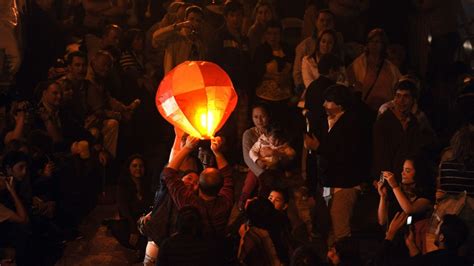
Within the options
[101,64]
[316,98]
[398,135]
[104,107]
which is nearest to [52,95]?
[104,107]

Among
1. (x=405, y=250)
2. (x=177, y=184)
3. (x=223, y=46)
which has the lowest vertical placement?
(x=405, y=250)

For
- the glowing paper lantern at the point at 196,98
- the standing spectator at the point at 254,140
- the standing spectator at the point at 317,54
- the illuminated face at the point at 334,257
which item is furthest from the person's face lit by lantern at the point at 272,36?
the illuminated face at the point at 334,257

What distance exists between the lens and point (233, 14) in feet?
51.0

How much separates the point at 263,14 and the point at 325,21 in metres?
0.97

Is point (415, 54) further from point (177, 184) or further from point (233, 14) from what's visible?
point (177, 184)

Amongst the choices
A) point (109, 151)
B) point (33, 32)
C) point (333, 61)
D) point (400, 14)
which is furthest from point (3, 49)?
point (400, 14)

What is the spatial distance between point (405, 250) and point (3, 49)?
6.82 m

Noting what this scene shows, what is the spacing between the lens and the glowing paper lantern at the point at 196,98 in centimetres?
1163

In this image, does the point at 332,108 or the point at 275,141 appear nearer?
the point at 332,108

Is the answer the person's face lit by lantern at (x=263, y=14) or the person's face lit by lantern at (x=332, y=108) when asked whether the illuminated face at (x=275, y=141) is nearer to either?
the person's face lit by lantern at (x=332, y=108)

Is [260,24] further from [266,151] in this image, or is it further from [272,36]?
[266,151]

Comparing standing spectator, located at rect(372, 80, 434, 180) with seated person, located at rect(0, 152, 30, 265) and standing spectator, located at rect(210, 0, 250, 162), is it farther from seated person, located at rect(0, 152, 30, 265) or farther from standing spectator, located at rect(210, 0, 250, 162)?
seated person, located at rect(0, 152, 30, 265)

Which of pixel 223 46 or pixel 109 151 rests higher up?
pixel 223 46

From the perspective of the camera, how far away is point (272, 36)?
15289 mm
